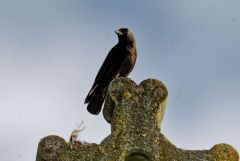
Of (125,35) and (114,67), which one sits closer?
(114,67)

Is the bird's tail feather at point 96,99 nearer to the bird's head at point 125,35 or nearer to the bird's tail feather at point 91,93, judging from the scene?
the bird's tail feather at point 91,93

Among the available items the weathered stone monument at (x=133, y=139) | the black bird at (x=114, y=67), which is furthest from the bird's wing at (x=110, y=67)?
the weathered stone monument at (x=133, y=139)

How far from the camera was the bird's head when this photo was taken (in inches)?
475

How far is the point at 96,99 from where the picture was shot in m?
9.67

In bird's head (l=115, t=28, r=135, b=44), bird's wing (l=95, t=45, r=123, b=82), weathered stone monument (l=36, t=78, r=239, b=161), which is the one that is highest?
bird's head (l=115, t=28, r=135, b=44)

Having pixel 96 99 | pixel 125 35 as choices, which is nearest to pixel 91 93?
pixel 96 99

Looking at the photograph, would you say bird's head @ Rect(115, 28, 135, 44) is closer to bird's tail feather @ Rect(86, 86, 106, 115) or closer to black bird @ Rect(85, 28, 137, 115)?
black bird @ Rect(85, 28, 137, 115)

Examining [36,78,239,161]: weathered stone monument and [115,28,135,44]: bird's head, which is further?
[115,28,135,44]: bird's head

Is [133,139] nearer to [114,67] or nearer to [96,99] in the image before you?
[96,99]

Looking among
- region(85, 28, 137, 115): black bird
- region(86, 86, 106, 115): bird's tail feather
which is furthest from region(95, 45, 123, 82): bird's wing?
region(86, 86, 106, 115): bird's tail feather

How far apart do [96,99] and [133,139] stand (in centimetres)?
321

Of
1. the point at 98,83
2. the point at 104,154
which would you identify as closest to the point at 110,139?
the point at 104,154

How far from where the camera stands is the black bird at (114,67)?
9.64 meters

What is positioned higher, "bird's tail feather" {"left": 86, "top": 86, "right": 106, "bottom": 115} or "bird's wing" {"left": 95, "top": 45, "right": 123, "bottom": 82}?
"bird's wing" {"left": 95, "top": 45, "right": 123, "bottom": 82}
